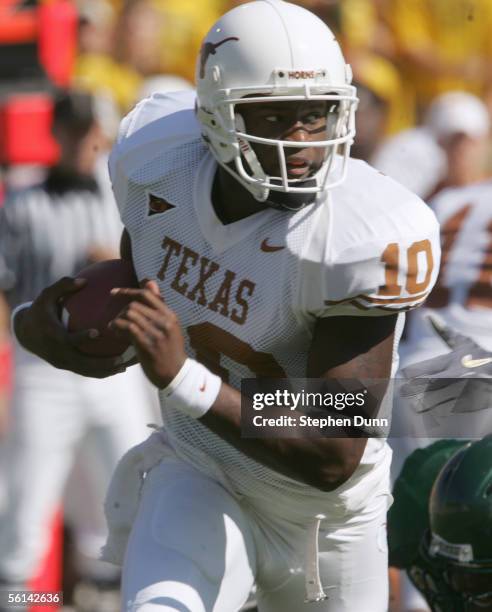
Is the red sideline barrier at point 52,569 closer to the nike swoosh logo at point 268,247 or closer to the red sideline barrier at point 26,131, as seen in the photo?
the red sideline barrier at point 26,131

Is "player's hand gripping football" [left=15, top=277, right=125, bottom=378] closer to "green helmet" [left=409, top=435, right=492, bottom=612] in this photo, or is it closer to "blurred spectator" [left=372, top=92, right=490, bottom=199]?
"green helmet" [left=409, top=435, right=492, bottom=612]

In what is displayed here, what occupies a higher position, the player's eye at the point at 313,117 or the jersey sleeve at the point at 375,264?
the player's eye at the point at 313,117

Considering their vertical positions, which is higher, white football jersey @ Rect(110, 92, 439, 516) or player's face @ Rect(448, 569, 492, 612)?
white football jersey @ Rect(110, 92, 439, 516)

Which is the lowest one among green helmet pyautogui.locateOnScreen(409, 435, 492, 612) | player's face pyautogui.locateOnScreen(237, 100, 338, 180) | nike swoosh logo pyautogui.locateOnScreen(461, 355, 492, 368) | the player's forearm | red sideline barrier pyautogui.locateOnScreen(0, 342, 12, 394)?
red sideline barrier pyautogui.locateOnScreen(0, 342, 12, 394)

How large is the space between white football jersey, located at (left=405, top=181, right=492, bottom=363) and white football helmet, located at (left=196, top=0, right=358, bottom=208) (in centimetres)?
192

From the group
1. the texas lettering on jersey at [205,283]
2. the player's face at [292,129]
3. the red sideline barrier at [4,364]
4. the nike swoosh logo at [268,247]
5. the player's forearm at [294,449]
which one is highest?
the player's face at [292,129]

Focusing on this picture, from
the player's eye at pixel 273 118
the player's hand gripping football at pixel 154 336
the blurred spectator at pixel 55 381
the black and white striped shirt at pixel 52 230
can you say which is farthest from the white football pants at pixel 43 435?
the player's hand gripping football at pixel 154 336

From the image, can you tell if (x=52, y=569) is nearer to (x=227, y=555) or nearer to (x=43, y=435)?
(x=43, y=435)

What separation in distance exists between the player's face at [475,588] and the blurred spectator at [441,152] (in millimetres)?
3293

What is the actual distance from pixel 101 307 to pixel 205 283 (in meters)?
0.27

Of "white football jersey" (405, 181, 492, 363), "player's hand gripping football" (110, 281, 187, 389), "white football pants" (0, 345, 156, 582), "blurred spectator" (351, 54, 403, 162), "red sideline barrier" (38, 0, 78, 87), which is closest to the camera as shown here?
"player's hand gripping football" (110, 281, 187, 389)

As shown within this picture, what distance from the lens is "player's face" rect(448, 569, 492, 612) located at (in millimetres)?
3268

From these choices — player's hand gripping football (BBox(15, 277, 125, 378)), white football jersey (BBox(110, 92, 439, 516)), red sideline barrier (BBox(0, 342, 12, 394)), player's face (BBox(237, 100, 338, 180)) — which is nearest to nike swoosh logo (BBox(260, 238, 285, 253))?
white football jersey (BBox(110, 92, 439, 516))

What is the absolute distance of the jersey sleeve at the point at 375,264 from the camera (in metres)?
3.11
